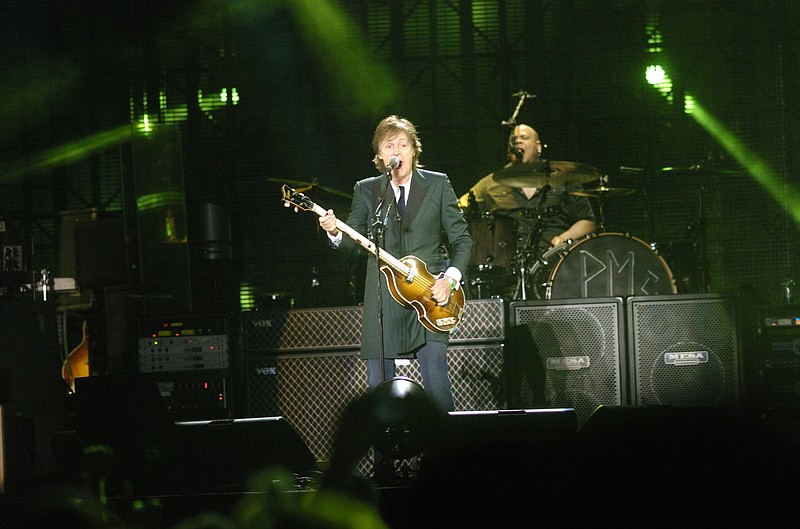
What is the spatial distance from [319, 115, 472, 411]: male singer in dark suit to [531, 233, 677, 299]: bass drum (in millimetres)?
2111

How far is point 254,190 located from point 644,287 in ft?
21.3

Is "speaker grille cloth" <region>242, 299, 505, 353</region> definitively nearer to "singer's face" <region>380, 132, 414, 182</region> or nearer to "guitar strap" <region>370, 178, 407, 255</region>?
"guitar strap" <region>370, 178, 407, 255</region>

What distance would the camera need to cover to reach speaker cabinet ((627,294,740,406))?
230 inches

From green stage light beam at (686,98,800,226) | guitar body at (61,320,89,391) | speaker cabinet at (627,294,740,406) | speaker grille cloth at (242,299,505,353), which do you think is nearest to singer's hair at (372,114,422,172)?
speaker grille cloth at (242,299,505,353)

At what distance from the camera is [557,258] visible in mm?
7059

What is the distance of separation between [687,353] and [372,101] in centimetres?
684

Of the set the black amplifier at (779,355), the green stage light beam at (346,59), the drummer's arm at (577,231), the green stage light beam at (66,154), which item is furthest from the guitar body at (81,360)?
the black amplifier at (779,355)

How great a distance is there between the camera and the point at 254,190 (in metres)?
11.9

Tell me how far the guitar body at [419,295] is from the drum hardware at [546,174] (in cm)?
279

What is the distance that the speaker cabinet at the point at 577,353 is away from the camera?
233 inches

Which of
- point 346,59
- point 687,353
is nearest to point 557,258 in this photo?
point 687,353

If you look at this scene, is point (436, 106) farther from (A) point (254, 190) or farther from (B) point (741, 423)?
(B) point (741, 423)

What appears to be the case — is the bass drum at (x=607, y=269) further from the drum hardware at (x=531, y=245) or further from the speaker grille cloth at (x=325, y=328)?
the speaker grille cloth at (x=325, y=328)

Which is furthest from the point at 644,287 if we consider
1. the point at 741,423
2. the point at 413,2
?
the point at 413,2
